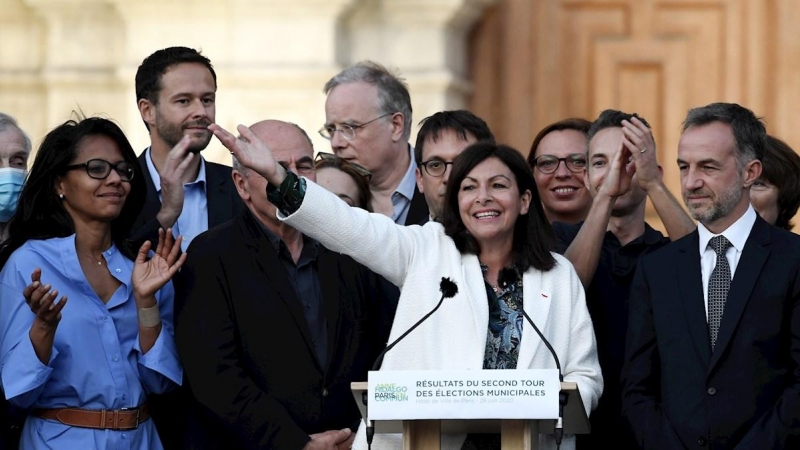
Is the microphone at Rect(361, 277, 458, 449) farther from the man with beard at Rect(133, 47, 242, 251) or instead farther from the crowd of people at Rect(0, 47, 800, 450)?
the man with beard at Rect(133, 47, 242, 251)

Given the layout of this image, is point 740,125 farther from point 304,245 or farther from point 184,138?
point 184,138

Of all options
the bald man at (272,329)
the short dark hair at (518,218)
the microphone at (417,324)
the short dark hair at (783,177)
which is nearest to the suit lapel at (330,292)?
the bald man at (272,329)

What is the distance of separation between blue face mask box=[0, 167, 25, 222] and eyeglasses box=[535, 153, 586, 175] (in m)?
1.92

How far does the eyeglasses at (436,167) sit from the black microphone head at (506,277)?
2.90ft

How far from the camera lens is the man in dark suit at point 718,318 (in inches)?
208

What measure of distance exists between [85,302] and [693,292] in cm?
194

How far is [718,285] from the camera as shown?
5480 millimetres

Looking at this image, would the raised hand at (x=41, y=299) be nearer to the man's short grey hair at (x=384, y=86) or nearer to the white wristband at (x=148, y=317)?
the white wristband at (x=148, y=317)

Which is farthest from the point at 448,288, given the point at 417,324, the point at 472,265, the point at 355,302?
the point at 355,302

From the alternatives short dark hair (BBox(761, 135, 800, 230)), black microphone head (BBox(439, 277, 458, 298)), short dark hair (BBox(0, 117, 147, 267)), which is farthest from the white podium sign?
short dark hair (BBox(761, 135, 800, 230))

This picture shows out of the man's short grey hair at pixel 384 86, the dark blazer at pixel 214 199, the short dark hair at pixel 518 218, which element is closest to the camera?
the short dark hair at pixel 518 218

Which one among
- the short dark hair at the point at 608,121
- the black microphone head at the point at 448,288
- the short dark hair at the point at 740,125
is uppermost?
the short dark hair at the point at 608,121

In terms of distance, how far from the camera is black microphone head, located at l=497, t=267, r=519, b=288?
18.0ft

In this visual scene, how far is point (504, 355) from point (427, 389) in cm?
59
